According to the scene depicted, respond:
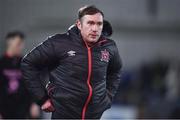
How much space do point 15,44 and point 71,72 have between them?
2594 mm

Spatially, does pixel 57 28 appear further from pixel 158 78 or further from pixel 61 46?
pixel 61 46

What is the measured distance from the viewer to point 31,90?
230 inches

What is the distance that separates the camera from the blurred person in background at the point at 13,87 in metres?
8.10

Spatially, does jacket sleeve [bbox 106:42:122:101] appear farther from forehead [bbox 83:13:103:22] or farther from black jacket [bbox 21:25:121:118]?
forehead [bbox 83:13:103:22]

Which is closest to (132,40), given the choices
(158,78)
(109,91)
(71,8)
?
(71,8)

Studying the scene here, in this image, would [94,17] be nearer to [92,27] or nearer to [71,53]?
[92,27]

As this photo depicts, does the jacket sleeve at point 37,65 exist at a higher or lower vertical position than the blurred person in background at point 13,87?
higher

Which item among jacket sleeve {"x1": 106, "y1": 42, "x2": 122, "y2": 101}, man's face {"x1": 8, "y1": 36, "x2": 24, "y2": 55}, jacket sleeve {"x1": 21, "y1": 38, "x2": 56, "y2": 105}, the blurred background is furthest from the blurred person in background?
the blurred background

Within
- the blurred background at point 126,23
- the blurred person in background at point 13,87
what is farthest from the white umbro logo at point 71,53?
the blurred background at point 126,23

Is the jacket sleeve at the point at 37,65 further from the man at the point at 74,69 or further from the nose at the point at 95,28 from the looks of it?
the nose at the point at 95,28

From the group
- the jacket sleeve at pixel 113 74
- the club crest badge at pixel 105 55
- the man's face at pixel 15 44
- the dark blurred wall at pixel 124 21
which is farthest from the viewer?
the dark blurred wall at pixel 124 21

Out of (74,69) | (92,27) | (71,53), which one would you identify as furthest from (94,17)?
(74,69)

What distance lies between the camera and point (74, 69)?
18.6 ft

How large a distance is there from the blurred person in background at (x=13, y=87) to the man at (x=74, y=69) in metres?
2.30
